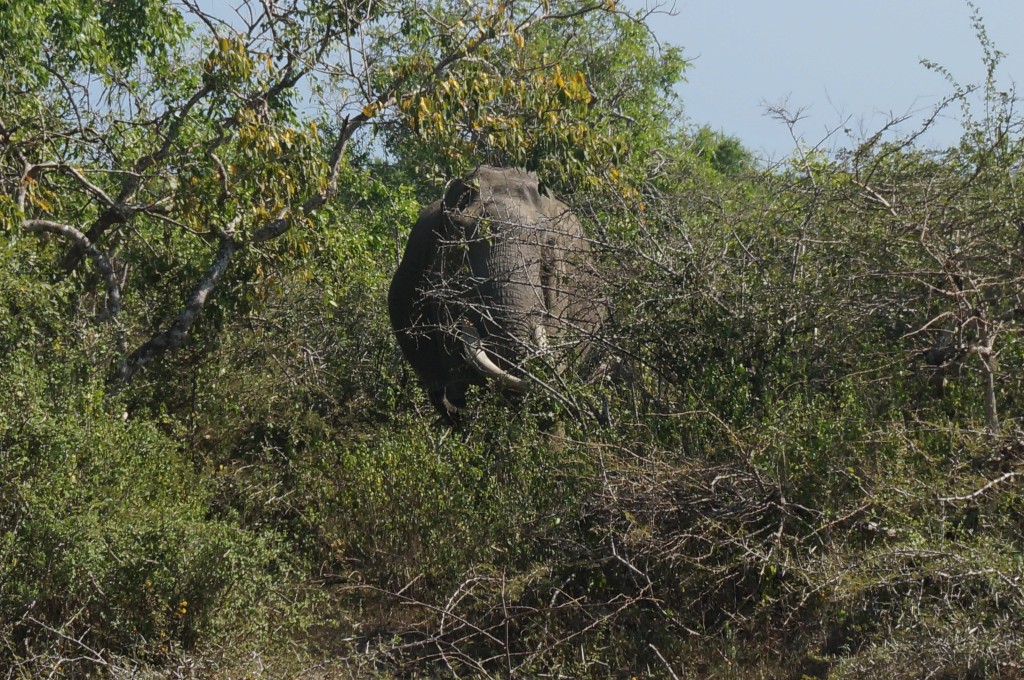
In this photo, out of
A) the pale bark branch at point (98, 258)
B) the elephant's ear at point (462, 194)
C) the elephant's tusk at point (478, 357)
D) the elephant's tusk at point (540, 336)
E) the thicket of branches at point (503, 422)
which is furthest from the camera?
the elephant's ear at point (462, 194)

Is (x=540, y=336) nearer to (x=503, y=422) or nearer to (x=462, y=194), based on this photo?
(x=503, y=422)

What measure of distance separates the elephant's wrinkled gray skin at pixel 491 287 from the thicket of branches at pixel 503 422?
34 centimetres

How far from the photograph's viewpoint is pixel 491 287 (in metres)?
9.23

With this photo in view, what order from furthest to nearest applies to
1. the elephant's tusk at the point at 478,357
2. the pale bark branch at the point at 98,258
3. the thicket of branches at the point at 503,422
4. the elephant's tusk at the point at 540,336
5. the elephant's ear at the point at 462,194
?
1. the elephant's ear at the point at 462,194
2. the pale bark branch at the point at 98,258
3. the elephant's tusk at the point at 478,357
4. the elephant's tusk at the point at 540,336
5. the thicket of branches at the point at 503,422

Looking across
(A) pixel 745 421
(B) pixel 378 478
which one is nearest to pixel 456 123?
(B) pixel 378 478

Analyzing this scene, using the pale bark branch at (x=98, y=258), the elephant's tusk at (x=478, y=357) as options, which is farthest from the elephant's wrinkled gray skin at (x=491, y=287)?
the pale bark branch at (x=98, y=258)

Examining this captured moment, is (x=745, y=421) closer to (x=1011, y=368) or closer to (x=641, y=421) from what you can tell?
(x=641, y=421)

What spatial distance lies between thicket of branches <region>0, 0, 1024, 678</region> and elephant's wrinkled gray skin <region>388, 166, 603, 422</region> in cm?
34

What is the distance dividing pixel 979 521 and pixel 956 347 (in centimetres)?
118

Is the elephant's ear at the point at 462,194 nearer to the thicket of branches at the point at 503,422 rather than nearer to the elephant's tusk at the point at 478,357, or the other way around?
the thicket of branches at the point at 503,422

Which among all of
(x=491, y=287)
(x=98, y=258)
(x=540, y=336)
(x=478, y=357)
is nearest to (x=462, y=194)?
(x=491, y=287)

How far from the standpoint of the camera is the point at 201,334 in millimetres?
10164

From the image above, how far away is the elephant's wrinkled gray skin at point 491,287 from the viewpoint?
8.16 meters

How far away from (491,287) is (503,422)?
5.72 ft
